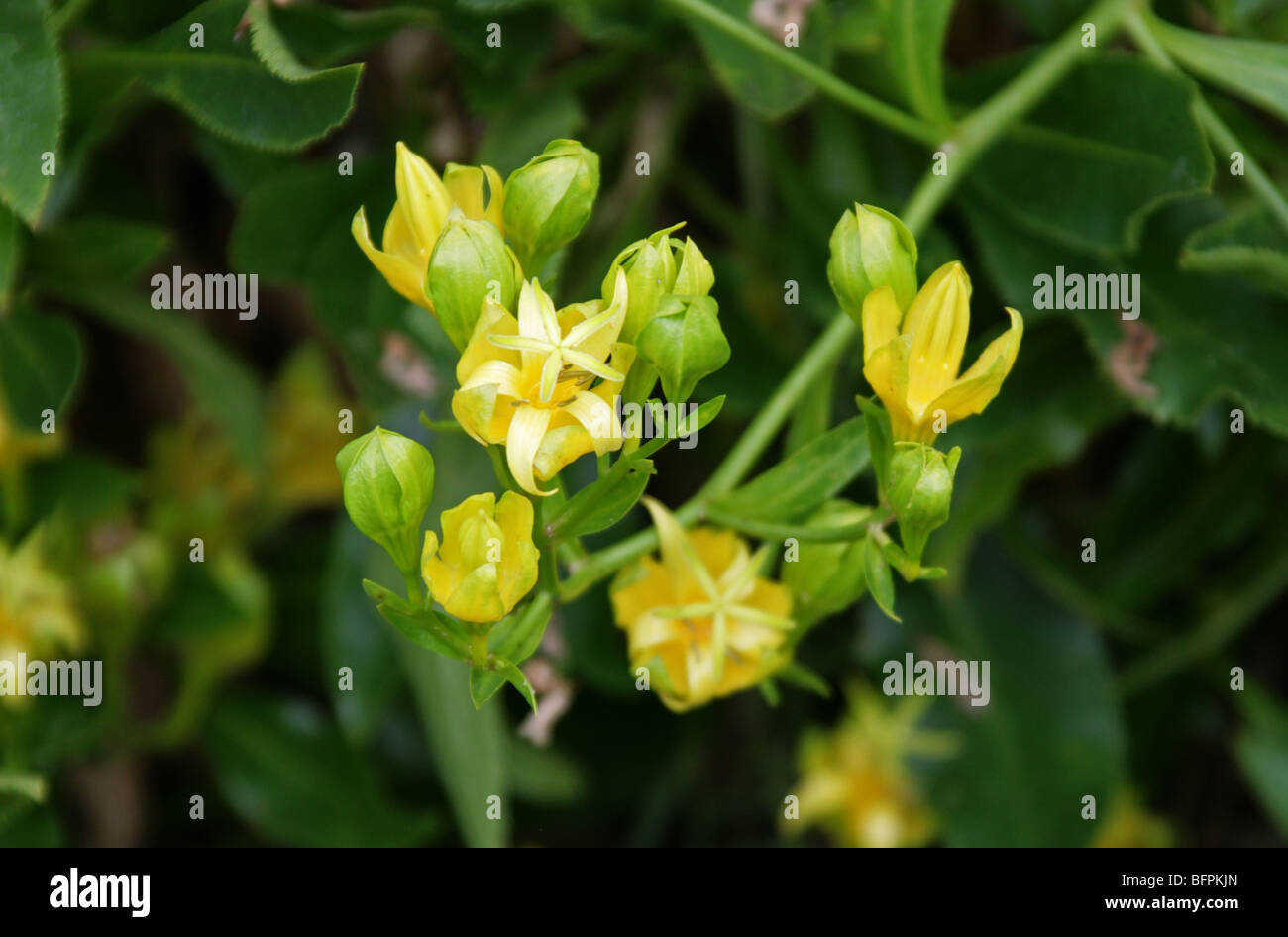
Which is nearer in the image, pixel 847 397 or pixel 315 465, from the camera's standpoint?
pixel 847 397

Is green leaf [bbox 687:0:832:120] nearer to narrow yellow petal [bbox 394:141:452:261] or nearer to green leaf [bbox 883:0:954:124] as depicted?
green leaf [bbox 883:0:954:124]

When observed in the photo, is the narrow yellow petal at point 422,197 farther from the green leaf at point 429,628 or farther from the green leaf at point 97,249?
the green leaf at point 97,249

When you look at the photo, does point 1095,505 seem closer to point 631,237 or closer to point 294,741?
point 631,237

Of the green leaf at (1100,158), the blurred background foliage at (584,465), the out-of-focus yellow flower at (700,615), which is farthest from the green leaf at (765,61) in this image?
the out-of-focus yellow flower at (700,615)

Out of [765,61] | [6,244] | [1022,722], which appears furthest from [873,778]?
[6,244]

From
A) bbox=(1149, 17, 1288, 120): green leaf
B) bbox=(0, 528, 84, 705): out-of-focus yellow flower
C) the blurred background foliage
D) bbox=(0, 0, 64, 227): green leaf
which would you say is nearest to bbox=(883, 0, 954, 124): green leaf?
the blurred background foliage

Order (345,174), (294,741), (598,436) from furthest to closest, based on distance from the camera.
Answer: (294,741)
(345,174)
(598,436)

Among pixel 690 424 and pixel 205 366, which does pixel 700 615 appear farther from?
pixel 205 366
